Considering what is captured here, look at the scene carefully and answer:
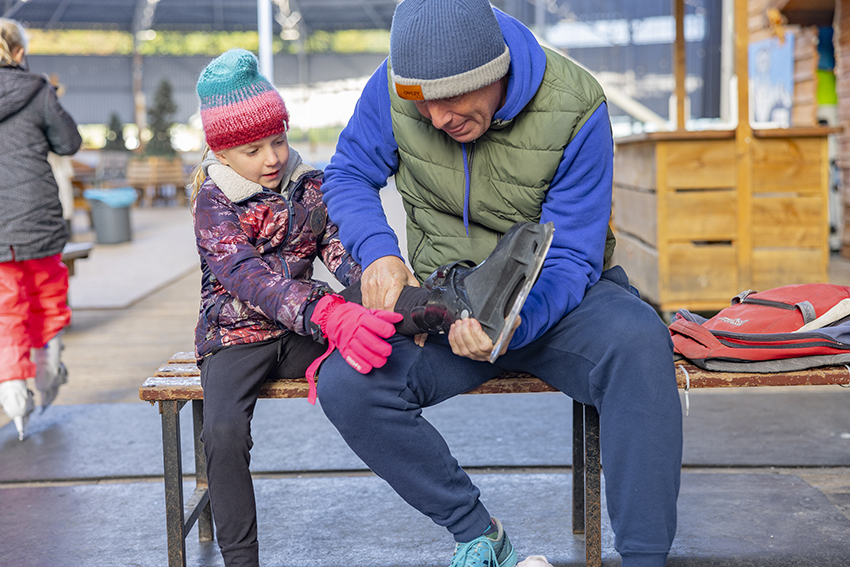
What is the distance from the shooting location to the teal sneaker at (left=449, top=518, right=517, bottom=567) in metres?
1.75

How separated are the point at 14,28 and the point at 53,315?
1.12 metres

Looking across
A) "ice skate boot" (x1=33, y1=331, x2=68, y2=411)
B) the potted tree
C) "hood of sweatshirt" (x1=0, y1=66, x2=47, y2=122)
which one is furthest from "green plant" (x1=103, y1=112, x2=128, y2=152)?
"ice skate boot" (x1=33, y1=331, x2=68, y2=411)

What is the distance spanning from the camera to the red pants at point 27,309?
2.99 metres

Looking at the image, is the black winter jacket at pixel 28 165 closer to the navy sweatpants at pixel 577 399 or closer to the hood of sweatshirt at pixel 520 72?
the navy sweatpants at pixel 577 399

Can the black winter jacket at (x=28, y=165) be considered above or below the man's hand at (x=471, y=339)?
above

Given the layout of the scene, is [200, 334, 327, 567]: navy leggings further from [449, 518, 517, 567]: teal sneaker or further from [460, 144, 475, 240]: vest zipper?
[460, 144, 475, 240]: vest zipper

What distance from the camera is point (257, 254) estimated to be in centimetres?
193

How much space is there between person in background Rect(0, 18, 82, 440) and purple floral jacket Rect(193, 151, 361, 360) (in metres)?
1.43

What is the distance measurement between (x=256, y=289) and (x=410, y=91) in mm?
540

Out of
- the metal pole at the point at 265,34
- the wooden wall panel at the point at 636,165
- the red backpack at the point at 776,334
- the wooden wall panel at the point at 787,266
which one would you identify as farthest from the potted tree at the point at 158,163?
the red backpack at the point at 776,334

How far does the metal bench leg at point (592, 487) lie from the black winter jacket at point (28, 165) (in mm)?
2271

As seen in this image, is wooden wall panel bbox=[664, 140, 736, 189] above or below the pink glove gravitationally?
above

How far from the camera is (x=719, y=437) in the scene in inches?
116

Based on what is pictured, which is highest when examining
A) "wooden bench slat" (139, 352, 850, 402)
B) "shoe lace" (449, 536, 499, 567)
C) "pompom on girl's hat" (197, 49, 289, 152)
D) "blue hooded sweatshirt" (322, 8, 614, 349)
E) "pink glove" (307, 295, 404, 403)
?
"pompom on girl's hat" (197, 49, 289, 152)
